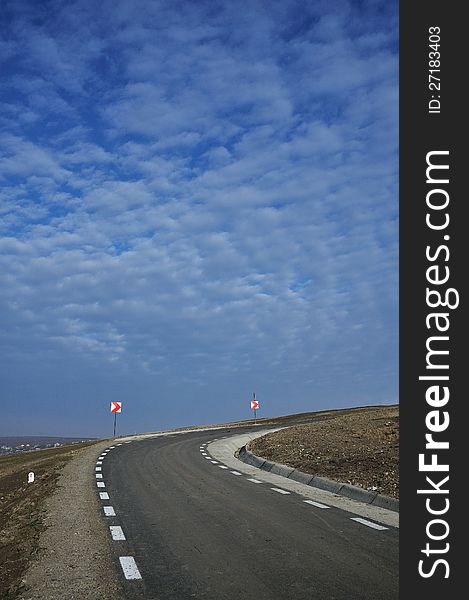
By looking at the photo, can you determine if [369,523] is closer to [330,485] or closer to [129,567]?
[129,567]

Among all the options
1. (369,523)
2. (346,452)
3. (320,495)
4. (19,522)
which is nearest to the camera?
(369,523)

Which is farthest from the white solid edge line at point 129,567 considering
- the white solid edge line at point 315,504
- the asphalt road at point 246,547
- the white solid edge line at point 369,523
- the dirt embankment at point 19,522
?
the white solid edge line at point 315,504

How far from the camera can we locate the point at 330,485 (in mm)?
14195

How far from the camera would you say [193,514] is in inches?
426

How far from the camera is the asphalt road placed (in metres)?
6.32

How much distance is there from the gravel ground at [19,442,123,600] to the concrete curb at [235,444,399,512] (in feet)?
16.2

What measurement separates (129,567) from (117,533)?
2.03 m

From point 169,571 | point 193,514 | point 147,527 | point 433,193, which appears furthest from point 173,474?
point 433,193

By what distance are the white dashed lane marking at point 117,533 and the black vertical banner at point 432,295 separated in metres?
3.72

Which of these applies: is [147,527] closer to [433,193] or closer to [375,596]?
[375,596]

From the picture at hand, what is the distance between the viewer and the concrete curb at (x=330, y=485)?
11.6m

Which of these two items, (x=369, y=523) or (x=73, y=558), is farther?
(x=369, y=523)

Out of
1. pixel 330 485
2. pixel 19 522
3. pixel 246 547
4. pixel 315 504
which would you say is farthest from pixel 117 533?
pixel 330 485

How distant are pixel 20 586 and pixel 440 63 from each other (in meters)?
7.88
